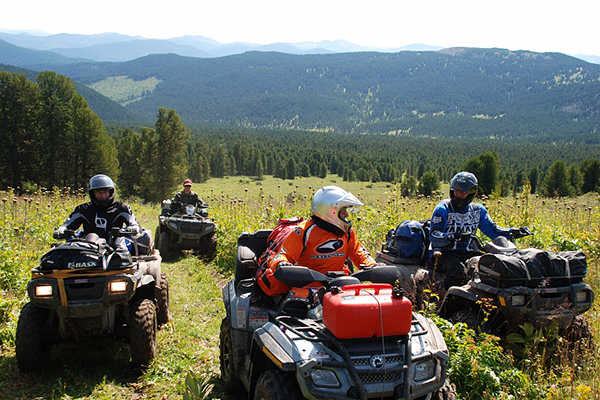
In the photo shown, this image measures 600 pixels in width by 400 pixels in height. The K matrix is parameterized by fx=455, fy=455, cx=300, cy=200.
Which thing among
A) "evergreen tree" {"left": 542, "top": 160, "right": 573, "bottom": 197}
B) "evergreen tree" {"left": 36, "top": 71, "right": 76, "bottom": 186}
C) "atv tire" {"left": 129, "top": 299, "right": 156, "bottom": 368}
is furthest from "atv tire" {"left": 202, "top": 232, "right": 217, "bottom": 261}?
"evergreen tree" {"left": 542, "top": 160, "right": 573, "bottom": 197}

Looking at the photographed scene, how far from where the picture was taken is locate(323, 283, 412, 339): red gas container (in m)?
3.12

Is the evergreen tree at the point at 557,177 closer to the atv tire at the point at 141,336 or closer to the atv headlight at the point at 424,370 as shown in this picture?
the atv tire at the point at 141,336

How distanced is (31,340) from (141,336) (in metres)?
1.09

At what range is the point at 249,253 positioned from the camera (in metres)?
5.23

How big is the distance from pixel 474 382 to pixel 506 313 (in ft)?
3.12

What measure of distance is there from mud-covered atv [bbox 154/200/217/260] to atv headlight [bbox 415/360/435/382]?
885cm

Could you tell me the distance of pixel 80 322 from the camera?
486 cm

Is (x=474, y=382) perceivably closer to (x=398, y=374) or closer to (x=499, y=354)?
(x=499, y=354)

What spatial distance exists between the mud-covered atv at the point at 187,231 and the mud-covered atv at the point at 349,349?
7936 millimetres

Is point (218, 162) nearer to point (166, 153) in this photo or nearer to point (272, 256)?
point (166, 153)

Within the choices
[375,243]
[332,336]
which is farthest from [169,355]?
[375,243]

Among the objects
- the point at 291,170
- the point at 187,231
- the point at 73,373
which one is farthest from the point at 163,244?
the point at 291,170

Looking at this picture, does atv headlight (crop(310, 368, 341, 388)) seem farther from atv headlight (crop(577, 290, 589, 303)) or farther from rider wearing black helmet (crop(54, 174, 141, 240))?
rider wearing black helmet (crop(54, 174, 141, 240))

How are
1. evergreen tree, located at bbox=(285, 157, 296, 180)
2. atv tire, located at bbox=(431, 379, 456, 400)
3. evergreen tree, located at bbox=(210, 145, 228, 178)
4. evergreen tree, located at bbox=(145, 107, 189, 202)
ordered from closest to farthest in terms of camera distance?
atv tire, located at bbox=(431, 379, 456, 400), evergreen tree, located at bbox=(145, 107, 189, 202), evergreen tree, located at bbox=(285, 157, 296, 180), evergreen tree, located at bbox=(210, 145, 228, 178)
